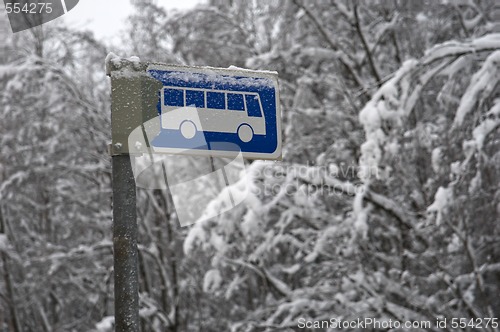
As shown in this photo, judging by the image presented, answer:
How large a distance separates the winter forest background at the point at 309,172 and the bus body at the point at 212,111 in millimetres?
2710

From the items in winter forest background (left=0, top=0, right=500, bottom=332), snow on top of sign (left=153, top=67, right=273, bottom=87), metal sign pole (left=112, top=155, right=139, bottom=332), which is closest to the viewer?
metal sign pole (left=112, top=155, right=139, bottom=332)

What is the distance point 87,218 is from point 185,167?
4.11 metres

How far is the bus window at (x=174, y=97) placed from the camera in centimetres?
144

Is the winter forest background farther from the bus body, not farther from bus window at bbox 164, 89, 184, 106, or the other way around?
bus window at bbox 164, 89, 184, 106

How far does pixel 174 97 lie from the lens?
4.73 ft

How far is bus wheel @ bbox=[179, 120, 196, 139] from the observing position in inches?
56.3

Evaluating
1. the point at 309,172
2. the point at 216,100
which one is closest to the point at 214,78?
the point at 216,100

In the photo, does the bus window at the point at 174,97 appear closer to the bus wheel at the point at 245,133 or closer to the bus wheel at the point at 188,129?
the bus wheel at the point at 188,129

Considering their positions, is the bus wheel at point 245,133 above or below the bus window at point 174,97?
below

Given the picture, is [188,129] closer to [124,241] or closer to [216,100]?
[216,100]

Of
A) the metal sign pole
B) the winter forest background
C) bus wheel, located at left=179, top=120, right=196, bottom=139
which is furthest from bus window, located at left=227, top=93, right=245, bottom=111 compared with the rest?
the winter forest background

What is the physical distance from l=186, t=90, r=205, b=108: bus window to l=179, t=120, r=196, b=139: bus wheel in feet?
0.18

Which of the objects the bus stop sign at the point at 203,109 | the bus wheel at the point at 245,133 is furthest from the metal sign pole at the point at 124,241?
the bus wheel at the point at 245,133

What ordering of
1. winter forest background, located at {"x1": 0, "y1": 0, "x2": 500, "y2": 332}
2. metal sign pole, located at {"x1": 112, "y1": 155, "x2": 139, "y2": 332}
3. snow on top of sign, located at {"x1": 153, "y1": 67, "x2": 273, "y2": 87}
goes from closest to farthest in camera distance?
1. metal sign pole, located at {"x1": 112, "y1": 155, "x2": 139, "y2": 332}
2. snow on top of sign, located at {"x1": 153, "y1": 67, "x2": 273, "y2": 87}
3. winter forest background, located at {"x1": 0, "y1": 0, "x2": 500, "y2": 332}
